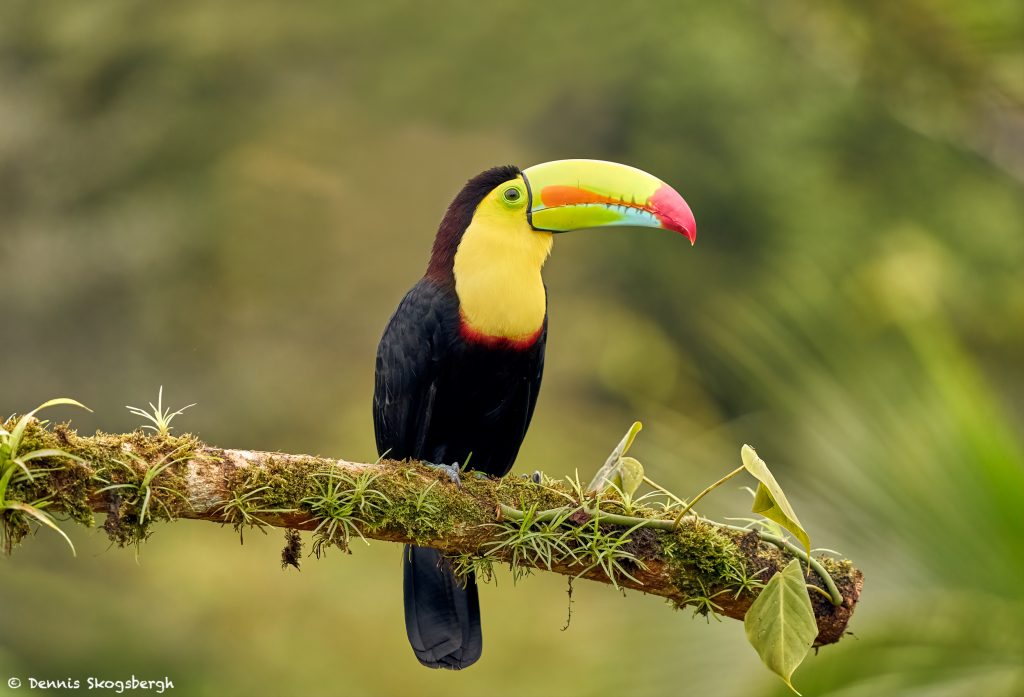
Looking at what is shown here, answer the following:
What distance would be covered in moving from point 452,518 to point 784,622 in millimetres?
744

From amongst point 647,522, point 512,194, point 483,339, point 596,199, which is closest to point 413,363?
point 483,339

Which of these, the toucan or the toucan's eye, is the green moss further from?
the toucan's eye

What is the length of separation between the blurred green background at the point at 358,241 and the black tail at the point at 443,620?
469cm

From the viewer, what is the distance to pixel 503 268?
3.62 metres

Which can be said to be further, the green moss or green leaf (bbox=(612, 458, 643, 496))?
green leaf (bbox=(612, 458, 643, 496))

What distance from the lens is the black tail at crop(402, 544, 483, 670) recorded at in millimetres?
3326

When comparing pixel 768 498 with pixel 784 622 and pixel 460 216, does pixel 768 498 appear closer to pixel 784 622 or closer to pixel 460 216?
pixel 784 622

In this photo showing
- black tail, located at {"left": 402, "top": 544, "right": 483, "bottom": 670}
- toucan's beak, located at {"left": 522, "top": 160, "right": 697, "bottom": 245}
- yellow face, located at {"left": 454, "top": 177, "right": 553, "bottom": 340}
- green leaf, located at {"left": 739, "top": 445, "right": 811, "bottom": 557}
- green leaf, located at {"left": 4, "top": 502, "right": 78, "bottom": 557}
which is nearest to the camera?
green leaf, located at {"left": 4, "top": 502, "right": 78, "bottom": 557}

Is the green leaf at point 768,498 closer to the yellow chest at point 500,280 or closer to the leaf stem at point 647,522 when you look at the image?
the leaf stem at point 647,522

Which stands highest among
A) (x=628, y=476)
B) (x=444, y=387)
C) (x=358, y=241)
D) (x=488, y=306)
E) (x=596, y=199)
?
(x=358, y=241)

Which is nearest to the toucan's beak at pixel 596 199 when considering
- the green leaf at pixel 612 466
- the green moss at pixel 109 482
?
the green leaf at pixel 612 466

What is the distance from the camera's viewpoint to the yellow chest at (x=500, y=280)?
360cm

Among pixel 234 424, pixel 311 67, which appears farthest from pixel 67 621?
pixel 311 67

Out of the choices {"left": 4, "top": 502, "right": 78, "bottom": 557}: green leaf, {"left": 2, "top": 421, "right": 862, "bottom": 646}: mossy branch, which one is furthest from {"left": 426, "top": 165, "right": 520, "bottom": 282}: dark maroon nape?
{"left": 4, "top": 502, "right": 78, "bottom": 557}: green leaf
